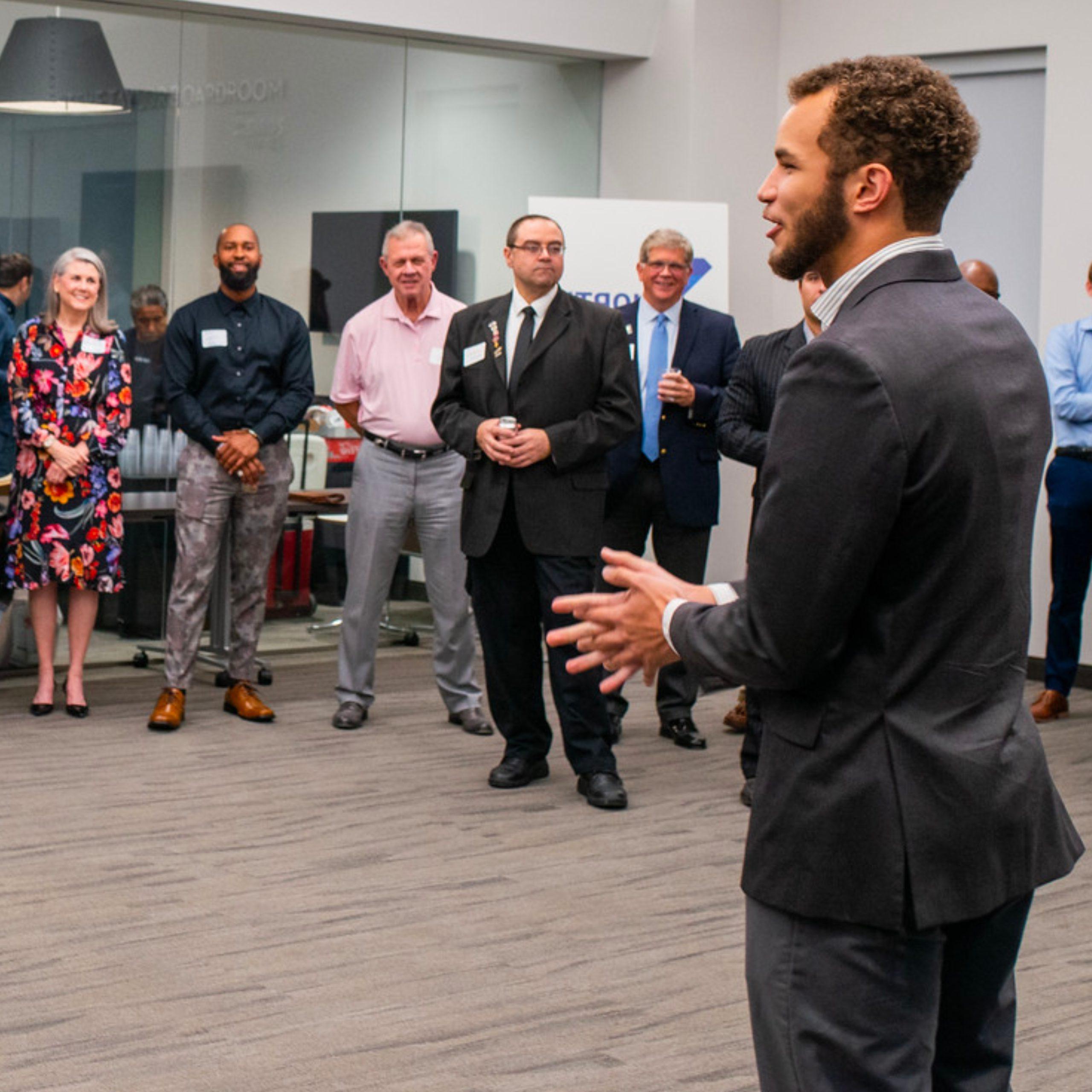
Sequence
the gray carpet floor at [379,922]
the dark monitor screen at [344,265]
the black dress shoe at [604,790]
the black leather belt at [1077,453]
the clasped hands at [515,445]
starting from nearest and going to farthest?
the gray carpet floor at [379,922] → the clasped hands at [515,445] → the black dress shoe at [604,790] → the black leather belt at [1077,453] → the dark monitor screen at [344,265]

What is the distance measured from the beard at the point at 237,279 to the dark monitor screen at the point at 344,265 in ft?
4.79

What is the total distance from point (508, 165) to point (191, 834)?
4.65 meters

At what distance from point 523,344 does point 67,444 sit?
74.3 inches

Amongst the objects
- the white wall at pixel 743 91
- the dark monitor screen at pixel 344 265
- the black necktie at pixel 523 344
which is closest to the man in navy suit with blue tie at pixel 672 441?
the black necktie at pixel 523 344

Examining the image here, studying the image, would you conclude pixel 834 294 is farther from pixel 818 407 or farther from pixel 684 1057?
pixel 684 1057

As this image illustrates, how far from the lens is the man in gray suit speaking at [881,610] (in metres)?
1.48

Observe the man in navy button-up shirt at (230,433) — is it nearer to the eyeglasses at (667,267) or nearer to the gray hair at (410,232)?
the gray hair at (410,232)

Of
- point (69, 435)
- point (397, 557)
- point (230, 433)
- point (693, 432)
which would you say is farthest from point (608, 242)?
point (69, 435)

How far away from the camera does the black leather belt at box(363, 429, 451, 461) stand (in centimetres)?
573

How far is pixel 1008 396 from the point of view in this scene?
1538 millimetres

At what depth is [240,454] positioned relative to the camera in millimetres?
5641

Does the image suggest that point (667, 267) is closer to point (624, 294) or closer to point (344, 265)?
point (624, 294)

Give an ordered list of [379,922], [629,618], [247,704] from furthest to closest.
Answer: [247,704] → [379,922] → [629,618]

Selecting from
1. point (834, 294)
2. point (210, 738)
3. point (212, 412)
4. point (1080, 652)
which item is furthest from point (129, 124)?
point (834, 294)
